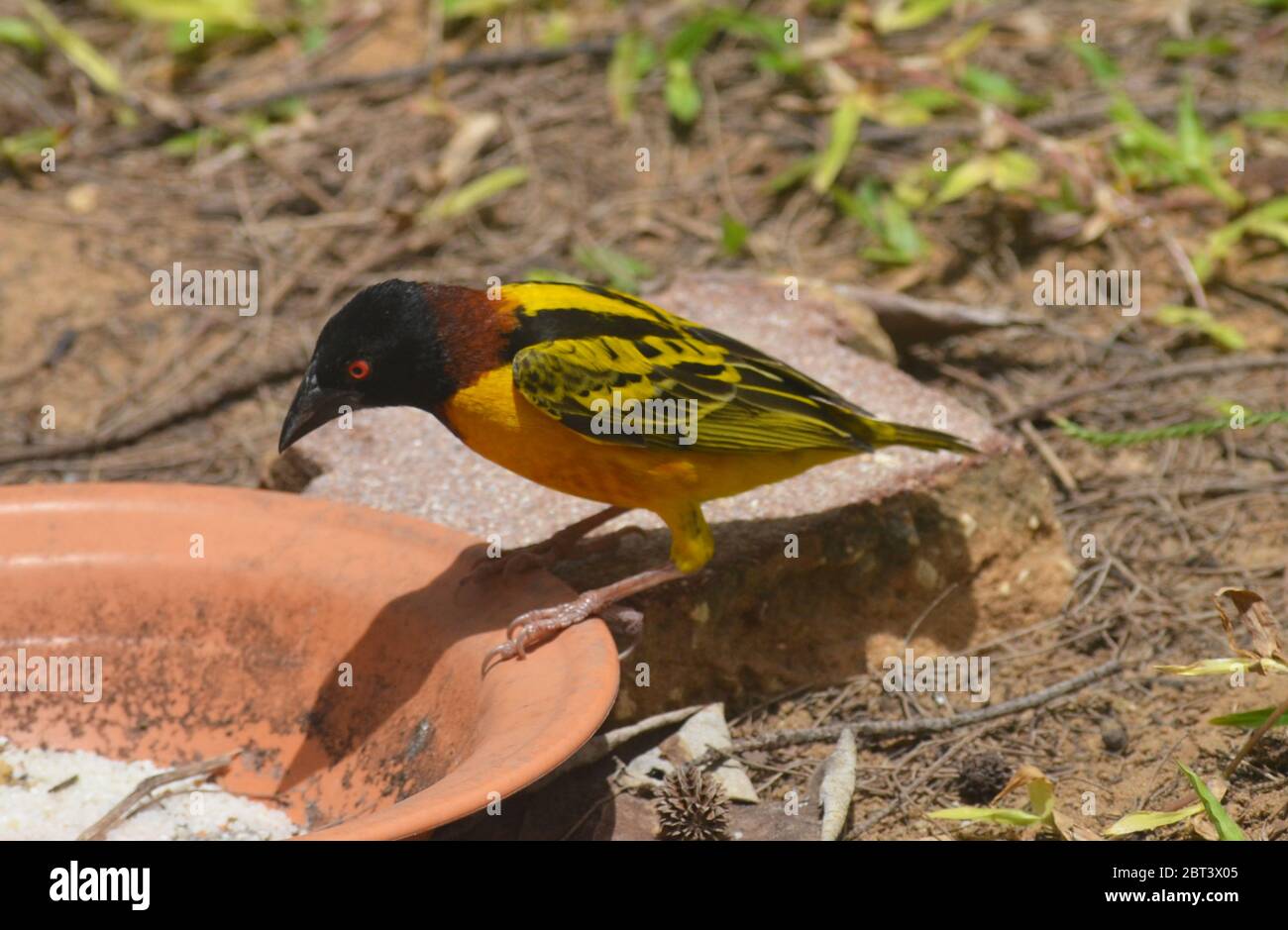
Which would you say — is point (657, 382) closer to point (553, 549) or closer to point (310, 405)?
point (553, 549)

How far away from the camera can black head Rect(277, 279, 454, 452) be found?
4.05 meters

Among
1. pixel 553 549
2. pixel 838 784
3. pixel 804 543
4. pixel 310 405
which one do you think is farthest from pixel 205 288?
pixel 838 784

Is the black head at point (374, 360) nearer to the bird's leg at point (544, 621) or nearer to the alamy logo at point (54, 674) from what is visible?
the bird's leg at point (544, 621)

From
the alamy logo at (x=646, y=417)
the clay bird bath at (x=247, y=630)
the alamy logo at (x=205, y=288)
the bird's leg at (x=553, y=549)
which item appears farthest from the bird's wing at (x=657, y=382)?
the alamy logo at (x=205, y=288)

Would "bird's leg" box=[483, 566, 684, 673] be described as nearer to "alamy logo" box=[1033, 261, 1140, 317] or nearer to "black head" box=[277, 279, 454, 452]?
"black head" box=[277, 279, 454, 452]

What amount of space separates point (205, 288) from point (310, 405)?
12.3ft

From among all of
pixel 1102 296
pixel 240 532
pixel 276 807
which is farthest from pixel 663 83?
pixel 276 807

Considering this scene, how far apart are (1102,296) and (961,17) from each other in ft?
7.91

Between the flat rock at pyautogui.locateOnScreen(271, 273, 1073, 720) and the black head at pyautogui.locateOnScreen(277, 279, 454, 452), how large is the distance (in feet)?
3.07

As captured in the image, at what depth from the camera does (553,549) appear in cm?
469

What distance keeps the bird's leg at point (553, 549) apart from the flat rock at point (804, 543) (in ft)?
0.39

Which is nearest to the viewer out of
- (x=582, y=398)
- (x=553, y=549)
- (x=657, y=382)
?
(x=582, y=398)
